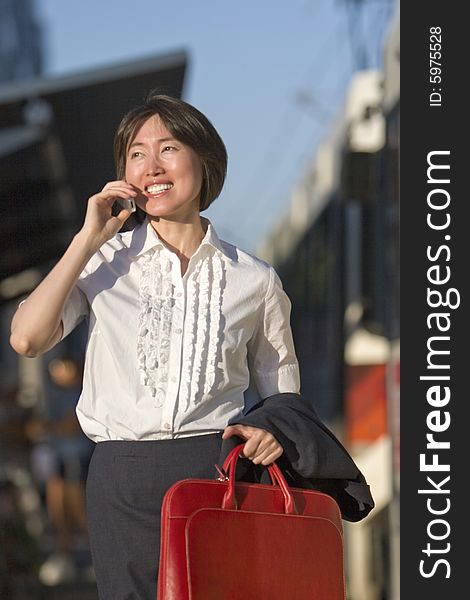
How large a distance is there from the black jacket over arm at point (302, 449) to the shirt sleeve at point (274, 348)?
0.14 feet

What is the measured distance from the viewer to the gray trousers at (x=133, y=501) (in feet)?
8.47

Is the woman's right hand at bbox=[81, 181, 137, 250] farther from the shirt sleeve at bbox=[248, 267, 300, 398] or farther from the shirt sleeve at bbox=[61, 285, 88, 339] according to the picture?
the shirt sleeve at bbox=[248, 267, 300, 398]

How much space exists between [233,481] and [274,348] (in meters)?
0.37

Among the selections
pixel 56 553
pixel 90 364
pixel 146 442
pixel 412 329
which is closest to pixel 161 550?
pixel 146 442

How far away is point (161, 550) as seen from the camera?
247cm

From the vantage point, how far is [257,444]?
8.62ft

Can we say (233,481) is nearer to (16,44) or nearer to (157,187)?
(157,187)

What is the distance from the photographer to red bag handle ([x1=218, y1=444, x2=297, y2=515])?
8.30 feet

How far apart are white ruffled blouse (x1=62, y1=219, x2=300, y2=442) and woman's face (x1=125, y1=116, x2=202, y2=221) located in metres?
0.07

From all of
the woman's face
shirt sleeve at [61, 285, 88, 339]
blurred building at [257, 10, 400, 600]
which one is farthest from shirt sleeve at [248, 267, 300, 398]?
blurred building at [257, 10, 400, 600]

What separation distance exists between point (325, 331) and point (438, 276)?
9474mm

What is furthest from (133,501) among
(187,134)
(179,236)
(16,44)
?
(16,44)

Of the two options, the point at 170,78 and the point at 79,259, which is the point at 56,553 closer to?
the point at 170,78

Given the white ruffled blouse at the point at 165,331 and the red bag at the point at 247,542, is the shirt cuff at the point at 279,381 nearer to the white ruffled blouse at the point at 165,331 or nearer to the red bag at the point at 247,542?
the white ruffled blouse at the point at 165,331
